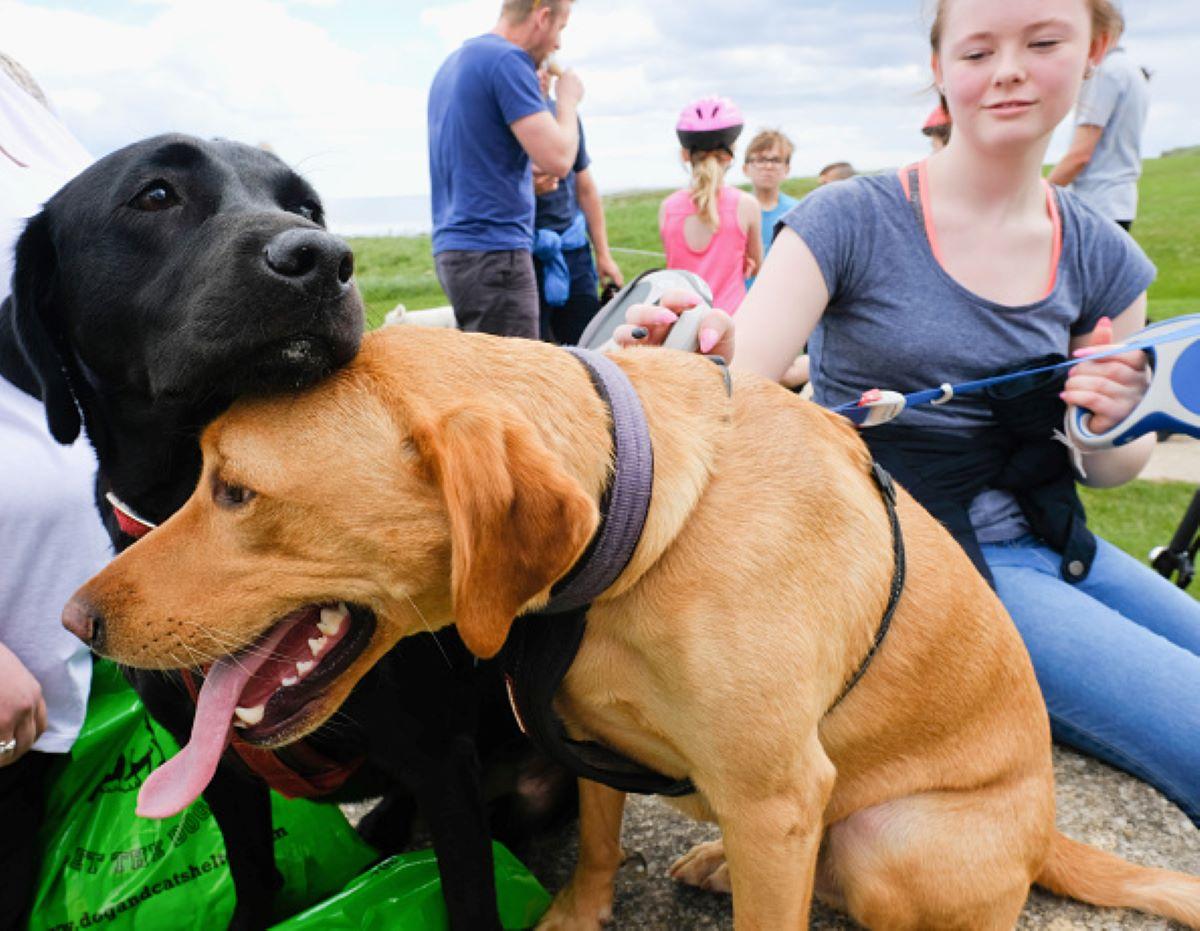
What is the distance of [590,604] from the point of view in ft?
5.49

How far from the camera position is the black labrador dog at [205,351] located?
1493 millimetres

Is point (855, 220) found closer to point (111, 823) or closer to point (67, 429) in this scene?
point (67, 429)

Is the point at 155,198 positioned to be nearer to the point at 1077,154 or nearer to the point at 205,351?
the point at 205,351

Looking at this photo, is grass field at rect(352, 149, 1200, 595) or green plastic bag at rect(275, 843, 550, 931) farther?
grass field at rect(352, 149, 1200, 595)

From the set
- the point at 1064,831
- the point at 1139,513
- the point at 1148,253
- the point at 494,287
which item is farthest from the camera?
the point at 1148,253

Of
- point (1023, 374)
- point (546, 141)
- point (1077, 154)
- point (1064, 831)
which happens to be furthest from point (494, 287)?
point (1077, 154)

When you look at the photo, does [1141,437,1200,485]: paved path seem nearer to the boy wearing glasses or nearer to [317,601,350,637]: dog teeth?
the boy wearing glasses

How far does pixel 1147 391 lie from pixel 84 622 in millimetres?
2574

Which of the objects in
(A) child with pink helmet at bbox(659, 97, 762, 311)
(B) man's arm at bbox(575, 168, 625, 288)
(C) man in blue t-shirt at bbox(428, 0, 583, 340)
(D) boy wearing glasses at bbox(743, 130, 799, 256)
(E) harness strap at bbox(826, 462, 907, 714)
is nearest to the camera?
(E) harness strap at bbox(826, 462, 907, 714)

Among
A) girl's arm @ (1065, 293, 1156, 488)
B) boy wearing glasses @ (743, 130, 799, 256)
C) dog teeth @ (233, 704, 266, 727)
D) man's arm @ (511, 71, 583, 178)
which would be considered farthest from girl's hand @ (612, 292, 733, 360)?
boy wearing glasses @ (743, 130, 799, 256)

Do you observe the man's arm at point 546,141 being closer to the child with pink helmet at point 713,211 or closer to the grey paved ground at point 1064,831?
the child with pink helmet at point 713,211

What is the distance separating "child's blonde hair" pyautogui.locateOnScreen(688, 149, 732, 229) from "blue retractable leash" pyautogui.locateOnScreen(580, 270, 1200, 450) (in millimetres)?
4659

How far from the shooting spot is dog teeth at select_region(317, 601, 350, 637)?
1.58 metres

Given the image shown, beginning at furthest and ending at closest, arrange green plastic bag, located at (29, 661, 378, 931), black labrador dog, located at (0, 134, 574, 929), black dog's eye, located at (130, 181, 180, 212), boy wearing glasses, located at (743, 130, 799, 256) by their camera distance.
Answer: boy wearing glasses, located at (743, 130, 799, 256), green plastic bag, located at (29, 661, 378, 931), black dog's eye, located at (130, 181, 180, 212), black labrador dog, located at (0, 134, 574, 929)
